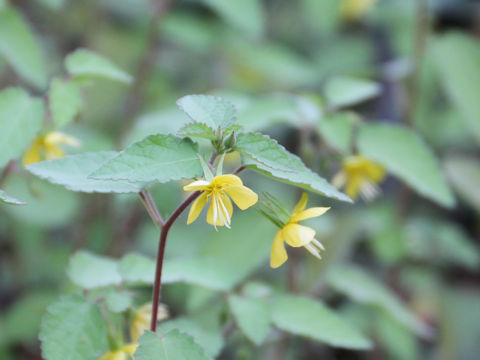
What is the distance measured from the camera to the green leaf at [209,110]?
0.60 meters

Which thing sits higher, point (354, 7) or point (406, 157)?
point (354, 7)

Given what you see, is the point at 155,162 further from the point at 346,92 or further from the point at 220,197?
the point at 346,92

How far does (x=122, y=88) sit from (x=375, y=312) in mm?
1299

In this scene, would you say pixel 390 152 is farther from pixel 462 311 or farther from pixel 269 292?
pixel 462 311

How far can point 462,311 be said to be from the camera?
1628 mm

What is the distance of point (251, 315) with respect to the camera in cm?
80

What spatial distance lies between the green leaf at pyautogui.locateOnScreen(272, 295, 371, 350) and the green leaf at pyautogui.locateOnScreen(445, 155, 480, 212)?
80cm

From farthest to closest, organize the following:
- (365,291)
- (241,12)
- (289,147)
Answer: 1. (289,147)
2. (241,12)
3. (365,291)

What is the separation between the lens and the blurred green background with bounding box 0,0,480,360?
3.62 ft

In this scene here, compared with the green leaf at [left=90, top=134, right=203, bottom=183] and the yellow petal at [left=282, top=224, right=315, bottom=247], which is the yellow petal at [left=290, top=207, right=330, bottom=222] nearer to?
the yellow petal at [left=282, top=224, right=315, bottom=247]

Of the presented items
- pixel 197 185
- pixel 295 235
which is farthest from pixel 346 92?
pixel 197 185

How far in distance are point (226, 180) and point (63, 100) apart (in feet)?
1.41

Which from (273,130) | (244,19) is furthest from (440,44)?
(273,130)

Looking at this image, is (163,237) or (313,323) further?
(313,323)
